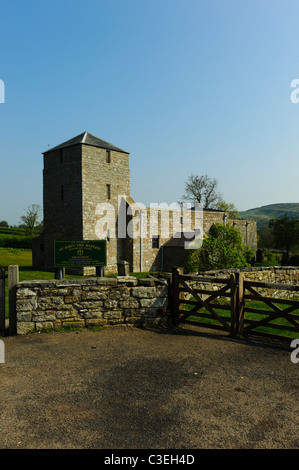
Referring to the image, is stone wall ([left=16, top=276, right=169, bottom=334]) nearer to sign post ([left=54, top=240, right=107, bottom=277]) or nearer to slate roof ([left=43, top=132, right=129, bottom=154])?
sign post ([left=54, top=240, right=107, bottom=277])

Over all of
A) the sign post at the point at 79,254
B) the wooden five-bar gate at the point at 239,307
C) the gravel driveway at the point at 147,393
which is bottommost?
the gravel driveway at the point at 147,393

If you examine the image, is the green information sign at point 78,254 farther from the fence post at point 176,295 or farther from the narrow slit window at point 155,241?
the narrow slit window at point 155,241

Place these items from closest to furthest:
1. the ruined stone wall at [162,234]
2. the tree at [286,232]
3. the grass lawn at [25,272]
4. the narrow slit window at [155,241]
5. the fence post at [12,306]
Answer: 1. the fence post at [12,306]
2. the grass lawn at [25,272]
3. the ruined stone wall at [162,234]
4. the narrow slit window at [155,241]
5. the tree at [286,232]

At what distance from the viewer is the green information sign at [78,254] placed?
10055 mm

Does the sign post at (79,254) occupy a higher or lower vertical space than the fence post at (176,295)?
higher

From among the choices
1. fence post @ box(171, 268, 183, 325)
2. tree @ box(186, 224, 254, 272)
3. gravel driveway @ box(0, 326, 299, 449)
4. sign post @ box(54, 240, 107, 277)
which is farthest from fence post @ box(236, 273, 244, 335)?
tree @ box(186, 224, 254, 272)

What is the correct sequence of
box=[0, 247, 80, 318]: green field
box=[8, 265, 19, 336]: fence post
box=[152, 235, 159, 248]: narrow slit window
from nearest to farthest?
box=[8, 265, 19, 336]: fence post < box=[0, 247, 80, 318]: green field < box=[152, 235, 159, 248]: narrow slit window

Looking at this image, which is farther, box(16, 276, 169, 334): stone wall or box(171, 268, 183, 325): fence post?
box(171, 268, 183, 325): fence post

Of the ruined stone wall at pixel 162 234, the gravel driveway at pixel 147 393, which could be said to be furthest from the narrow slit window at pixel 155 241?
the gravel driveway at pixel 147 393

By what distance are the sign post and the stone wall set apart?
134 cm

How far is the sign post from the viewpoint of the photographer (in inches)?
396

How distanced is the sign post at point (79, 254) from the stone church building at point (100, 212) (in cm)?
1826

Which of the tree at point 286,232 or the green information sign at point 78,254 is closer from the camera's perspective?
the green information sign at point 78,254
